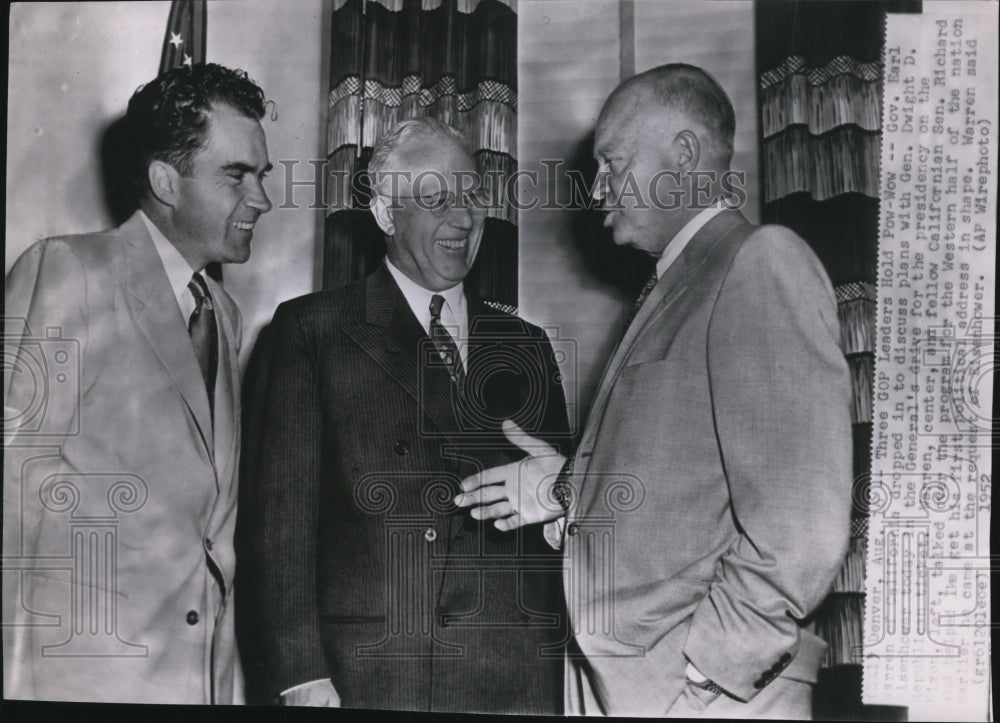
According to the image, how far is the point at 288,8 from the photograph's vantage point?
3.75 meters

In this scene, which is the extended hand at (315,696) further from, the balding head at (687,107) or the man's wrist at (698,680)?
the balding head at (687,107)

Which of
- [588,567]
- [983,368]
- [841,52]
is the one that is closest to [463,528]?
[588,567]

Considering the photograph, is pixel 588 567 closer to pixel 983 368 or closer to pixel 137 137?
pixel 983 368

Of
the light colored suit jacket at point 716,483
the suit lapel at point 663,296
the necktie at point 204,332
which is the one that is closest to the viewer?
the light colored suit jacket at point 716,483

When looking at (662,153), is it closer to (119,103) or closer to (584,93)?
(584,93)

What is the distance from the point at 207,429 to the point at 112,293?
1.80ft

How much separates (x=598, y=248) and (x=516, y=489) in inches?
30.9

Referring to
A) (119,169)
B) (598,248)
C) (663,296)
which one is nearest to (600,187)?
(598,248)

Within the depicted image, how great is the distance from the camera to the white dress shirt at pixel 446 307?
3512 mm

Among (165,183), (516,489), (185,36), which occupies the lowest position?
(516,489)

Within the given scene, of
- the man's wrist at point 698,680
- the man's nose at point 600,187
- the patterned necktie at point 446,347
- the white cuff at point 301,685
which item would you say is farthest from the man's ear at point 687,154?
the white cuff at point 301,685

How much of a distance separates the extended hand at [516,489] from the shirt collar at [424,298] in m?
0.44

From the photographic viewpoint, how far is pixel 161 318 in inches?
142
